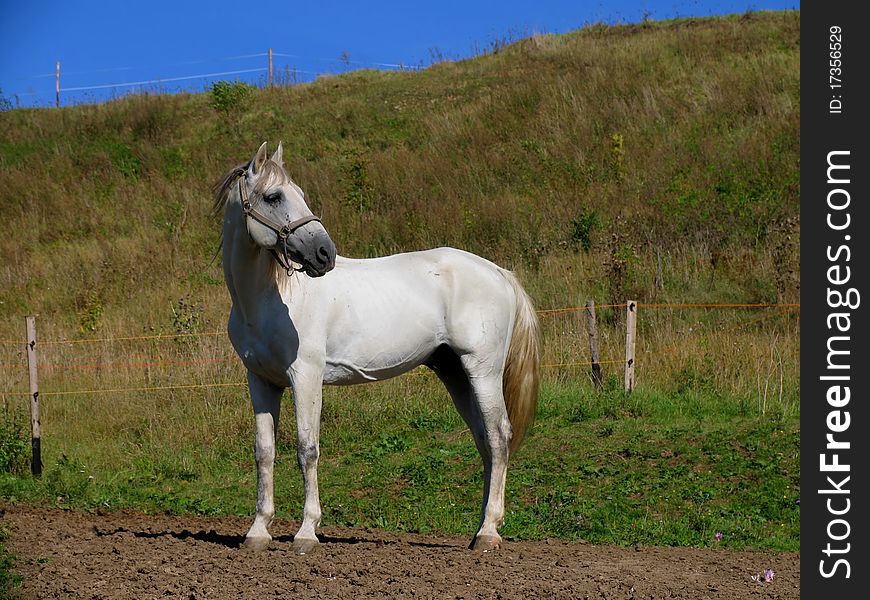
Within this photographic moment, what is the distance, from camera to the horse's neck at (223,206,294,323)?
5891mm

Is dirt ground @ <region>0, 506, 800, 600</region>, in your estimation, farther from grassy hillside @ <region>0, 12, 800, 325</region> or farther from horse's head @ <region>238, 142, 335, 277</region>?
grassy hillside @ <region>0, 12, 800, 325</region>

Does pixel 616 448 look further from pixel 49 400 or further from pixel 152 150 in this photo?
pixel 152 150

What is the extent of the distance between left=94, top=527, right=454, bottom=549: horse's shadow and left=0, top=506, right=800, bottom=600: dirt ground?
0.05 feet

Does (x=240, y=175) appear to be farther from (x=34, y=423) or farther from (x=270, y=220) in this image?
(x=34, y=423)

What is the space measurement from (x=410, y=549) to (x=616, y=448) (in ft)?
12.9

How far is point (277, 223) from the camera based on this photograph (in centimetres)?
565

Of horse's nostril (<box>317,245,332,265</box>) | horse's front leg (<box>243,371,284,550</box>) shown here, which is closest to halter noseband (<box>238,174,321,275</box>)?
horse's nostril (<box>317,245,332,265</box>)

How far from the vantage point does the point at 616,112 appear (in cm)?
2175

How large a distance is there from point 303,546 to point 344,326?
134cm

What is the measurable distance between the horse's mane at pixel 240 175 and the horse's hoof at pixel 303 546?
2.05 m

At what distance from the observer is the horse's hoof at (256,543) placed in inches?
239

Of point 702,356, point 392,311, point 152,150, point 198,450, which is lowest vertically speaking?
point 198,450

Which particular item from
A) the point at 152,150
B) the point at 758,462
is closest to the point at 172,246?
the point at 152,150

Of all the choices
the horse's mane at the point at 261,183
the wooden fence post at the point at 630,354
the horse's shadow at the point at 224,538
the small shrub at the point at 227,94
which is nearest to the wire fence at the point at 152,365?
the wooden fence post at the point at 630,354
